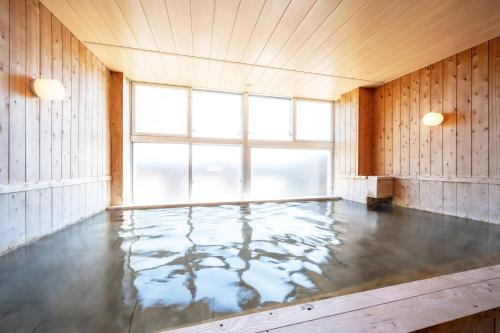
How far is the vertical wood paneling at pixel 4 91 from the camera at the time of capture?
67.7 inches

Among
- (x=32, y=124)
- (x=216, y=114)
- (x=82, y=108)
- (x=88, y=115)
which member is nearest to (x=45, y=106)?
(x=32, y=124)

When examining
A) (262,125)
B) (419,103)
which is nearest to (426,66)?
(419,103)

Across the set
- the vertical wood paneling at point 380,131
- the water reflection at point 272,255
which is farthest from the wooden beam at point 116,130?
the vertical wood paneling at point 380,131

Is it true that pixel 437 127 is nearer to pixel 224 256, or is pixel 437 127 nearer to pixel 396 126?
Result: pixel 396 126

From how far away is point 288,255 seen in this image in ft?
5.82

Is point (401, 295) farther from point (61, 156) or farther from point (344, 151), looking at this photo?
point (344, 151)

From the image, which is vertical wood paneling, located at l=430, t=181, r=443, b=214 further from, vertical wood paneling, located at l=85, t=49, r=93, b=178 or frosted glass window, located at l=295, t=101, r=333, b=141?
vertical wood paneling, located at l=85, t=49, r=93, b=178

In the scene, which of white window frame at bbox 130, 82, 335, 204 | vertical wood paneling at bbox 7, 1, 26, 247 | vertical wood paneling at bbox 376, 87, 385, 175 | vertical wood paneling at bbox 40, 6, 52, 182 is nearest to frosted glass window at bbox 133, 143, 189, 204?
white window frame at bbox 130, 82, 335, 204

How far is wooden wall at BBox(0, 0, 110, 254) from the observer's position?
178cm

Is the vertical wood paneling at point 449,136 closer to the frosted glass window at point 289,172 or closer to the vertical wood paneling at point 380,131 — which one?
the vertical wood paneling at point 380,131

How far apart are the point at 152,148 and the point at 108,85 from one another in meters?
1.20

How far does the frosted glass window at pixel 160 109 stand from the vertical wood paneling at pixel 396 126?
12.3 feet

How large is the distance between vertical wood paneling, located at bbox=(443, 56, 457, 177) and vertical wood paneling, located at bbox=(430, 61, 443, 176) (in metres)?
0.05

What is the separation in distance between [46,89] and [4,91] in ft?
0.99
